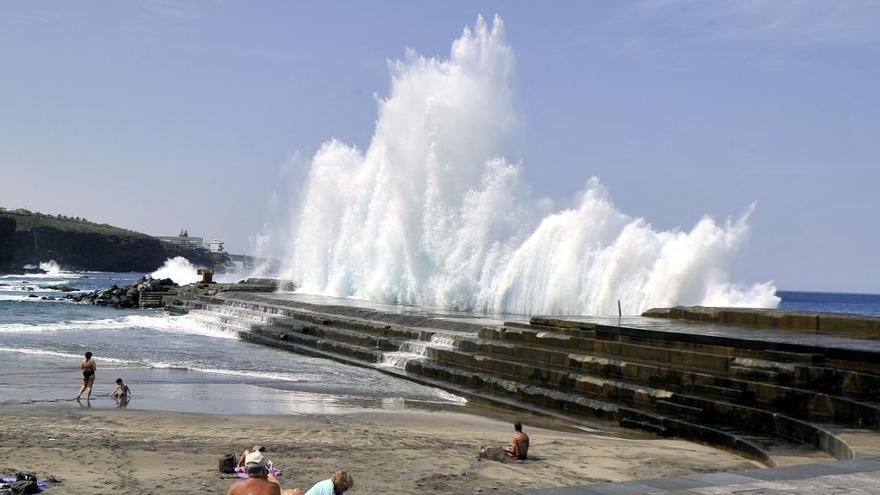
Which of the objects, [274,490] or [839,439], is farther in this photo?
[839,439]

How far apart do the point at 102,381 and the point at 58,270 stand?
13978 cm

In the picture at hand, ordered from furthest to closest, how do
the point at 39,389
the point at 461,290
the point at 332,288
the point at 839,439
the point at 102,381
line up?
1. the point at 332,288
2. the point at 461,290
3. the point at 102,381
4. the point at 39,389
5. the point at 839,439

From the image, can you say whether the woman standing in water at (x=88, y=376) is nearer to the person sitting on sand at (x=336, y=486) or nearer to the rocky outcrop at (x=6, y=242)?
the person sitting on sand at (x=336, y=486)

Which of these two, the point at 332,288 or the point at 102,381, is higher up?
the point at 332,288

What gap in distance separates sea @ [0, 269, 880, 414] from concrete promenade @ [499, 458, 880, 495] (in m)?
7.51

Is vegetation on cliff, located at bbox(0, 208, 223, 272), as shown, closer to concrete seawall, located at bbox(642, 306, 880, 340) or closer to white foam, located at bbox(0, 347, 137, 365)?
white foam, located at bbox(0, 347, 137, 365)

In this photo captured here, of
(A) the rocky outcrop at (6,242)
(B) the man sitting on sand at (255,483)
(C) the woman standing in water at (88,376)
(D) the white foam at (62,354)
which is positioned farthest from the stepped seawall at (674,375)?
(A) the rocky outcrop at (6,242)

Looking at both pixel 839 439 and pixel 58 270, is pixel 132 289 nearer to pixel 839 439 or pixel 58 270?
pixel 839 439

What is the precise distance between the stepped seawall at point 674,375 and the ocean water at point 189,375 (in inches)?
44.5

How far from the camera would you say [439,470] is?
373 inches

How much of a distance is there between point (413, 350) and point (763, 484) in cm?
1344

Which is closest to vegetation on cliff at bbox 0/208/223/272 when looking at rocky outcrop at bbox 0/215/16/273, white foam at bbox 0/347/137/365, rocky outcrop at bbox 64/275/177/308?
rocky outcrop at bbox 0/215/16/273

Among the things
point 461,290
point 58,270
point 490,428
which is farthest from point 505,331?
point 58,270

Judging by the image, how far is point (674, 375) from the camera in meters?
13.1
